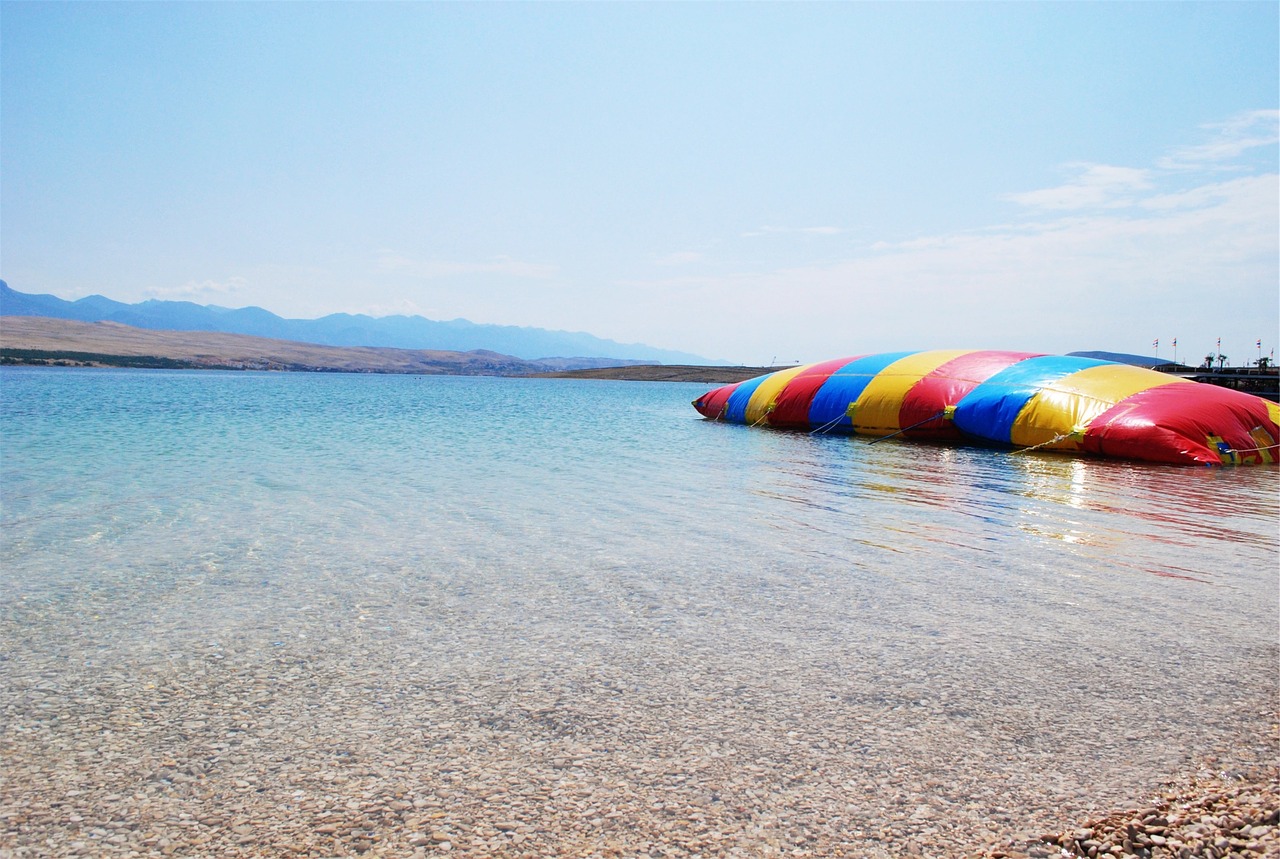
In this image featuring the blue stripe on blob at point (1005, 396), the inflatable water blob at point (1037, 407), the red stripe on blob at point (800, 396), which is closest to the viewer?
the inflatable water blob at point (1037, 407)

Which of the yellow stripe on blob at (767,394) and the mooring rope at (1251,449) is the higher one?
the yellow stripe on blob at (767,394)

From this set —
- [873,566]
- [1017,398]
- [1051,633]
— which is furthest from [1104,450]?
[1051,633]

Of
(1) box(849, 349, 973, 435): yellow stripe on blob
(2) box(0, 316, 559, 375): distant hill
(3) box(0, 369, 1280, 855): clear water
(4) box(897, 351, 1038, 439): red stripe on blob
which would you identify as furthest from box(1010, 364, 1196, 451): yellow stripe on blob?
(2) box(0, 316, 559, 375): distant hill

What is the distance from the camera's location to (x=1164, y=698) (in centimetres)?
345

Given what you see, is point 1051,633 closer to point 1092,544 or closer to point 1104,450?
point 1092,544

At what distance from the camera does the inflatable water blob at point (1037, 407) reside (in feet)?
46.1

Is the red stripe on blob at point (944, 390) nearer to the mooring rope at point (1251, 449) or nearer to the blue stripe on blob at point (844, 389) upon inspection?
the blue stripe on blob at point (844, 389)

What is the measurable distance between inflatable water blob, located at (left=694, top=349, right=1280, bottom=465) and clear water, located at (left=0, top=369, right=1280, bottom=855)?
313 centimetres

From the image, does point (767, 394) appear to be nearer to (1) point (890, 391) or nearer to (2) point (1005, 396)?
(1) point (890, 391)

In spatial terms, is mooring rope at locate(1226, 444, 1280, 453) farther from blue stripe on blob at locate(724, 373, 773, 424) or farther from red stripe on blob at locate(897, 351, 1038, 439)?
blue stripe on blob at locate(724, 373, 773, 424)

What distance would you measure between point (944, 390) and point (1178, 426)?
437 centimetres

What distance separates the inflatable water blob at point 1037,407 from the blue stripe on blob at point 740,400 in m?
2.30

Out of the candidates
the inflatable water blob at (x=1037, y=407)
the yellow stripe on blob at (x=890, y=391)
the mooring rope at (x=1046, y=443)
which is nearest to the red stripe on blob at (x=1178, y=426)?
the inflatable water blob at (x=1037, y=407)

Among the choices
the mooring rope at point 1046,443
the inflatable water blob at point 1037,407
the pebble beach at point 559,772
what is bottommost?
the pebble beach at point 559,772
